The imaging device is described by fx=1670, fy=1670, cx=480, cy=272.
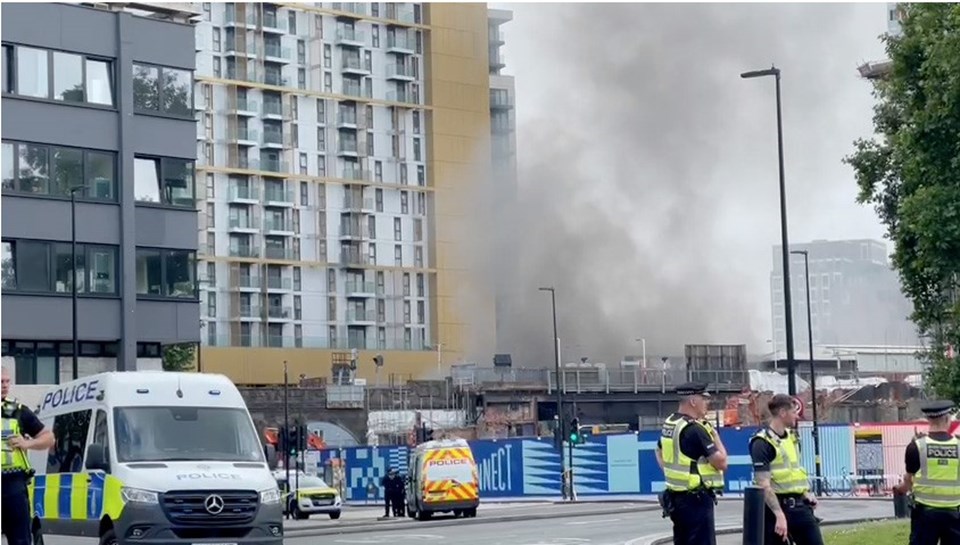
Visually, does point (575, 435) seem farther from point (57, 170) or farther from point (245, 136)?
point (245, 136)

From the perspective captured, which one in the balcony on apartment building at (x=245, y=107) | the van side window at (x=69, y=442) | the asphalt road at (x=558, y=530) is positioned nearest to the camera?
the van side window at (x=69, y=442)

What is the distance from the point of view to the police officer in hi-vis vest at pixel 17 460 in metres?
12.5

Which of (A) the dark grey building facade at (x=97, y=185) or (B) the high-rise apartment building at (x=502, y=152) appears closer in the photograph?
(A) the dark grey building facade at (x=97, y=185)

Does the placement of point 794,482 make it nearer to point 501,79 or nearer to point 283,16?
point 283,16

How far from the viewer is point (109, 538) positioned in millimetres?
17422

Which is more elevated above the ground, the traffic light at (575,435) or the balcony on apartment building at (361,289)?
the balcony on apartment building at (361,289)

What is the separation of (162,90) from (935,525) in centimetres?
4043

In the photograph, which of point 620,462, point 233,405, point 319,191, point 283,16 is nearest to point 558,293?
point 319,191

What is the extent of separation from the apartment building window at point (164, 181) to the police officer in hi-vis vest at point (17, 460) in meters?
A: 37.8

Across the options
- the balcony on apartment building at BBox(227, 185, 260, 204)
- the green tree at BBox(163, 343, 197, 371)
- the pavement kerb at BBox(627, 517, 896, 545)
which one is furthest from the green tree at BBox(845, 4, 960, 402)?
the balcony on apartment building at BBox(227, 185, 260, 204)

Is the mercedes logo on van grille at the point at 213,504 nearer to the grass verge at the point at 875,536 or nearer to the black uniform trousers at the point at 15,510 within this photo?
the black uniform trousers at the point at 15,510

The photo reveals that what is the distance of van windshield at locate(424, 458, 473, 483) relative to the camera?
4275 cm

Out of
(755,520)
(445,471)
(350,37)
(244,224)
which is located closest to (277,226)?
(244,224)

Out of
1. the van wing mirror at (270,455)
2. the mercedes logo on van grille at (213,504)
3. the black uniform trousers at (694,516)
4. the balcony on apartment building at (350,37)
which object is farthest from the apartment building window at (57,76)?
the balcony on apartment building at (350,37)
